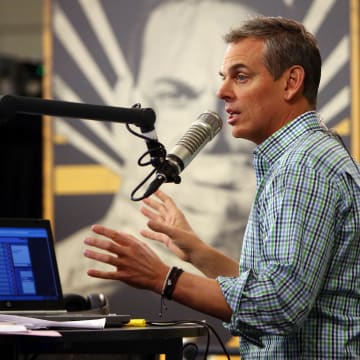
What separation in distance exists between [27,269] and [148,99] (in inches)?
81.5

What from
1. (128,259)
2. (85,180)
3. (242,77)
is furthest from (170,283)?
(85,180)

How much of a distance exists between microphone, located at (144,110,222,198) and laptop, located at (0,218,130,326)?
23.1 inches

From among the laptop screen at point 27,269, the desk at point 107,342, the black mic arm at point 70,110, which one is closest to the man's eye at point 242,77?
the black mic arm at point 70,110

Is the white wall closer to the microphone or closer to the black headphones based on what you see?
the black headphones

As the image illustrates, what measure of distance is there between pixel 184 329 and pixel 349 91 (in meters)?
2.35

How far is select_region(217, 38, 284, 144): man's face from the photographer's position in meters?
2.02

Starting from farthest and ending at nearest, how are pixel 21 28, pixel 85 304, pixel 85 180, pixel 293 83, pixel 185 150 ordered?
1. pixel 21 28
2. pixel 85 180
3. pixel 85 304
4. pixel 293 83
5. pixel 185 150

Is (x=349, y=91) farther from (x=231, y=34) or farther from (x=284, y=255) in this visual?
(x=284, y=255)

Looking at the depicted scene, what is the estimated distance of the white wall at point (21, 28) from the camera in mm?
8742

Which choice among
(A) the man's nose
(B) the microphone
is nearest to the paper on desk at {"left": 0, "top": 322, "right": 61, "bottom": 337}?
(B) the microphone

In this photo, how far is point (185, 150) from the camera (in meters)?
1.92

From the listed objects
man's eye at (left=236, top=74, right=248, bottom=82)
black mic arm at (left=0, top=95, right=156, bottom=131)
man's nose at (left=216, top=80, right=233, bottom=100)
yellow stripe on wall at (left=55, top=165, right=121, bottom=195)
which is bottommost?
yellow stripe on wall at (left=55, top=165, right=121, bottom=195)

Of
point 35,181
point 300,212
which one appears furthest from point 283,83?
point 35,181

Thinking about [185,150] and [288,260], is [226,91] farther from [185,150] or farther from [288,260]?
[288,260]
